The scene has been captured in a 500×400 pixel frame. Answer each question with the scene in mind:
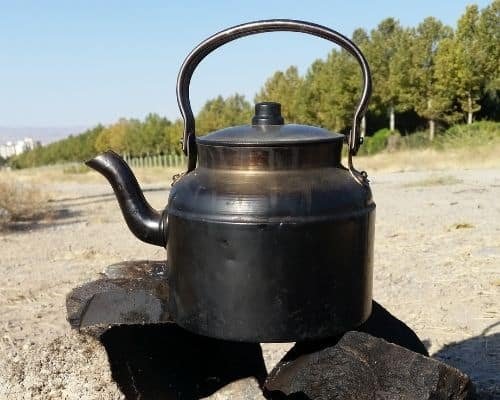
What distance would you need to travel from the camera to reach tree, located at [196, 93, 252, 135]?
127ft

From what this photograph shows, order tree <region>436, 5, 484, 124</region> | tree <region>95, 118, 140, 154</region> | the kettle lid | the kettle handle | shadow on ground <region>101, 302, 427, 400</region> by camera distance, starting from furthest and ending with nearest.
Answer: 1. tree <region>95, 118, 140, 154</region>
2. tree <region>436, 5, 484, 124</region>
3. shadow on ground <region>101, 302, 427, 400</region>
4. the kettle handle
5. the kettle lid

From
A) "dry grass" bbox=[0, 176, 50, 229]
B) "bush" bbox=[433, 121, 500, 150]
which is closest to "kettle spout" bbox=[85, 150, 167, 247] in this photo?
"dry grass" bbox=[0, 176, 50, 229]

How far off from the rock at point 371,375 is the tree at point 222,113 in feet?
116

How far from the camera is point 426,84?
1174 inches

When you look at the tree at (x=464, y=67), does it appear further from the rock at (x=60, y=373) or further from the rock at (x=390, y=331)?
the rock at (x=390, y=331)

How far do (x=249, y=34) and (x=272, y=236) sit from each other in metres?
0.79

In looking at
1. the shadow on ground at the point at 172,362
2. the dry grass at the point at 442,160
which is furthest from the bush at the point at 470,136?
the shadow on ground at the point at 172,362

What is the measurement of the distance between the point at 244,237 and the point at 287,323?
1.04 feet

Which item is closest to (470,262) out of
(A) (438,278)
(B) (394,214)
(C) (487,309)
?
(A) (438,278)

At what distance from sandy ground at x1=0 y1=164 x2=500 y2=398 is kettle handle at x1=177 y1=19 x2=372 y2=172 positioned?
6.08 ft

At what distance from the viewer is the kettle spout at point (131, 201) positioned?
2.53 meters

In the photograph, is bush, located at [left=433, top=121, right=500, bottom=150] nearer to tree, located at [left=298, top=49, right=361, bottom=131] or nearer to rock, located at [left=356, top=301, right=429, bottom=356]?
tree, located at [left=298, top=49, right=361, bottom=131]

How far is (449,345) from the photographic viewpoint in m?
4.14

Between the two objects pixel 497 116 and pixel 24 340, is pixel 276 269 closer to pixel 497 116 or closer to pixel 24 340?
pixel 24 340
